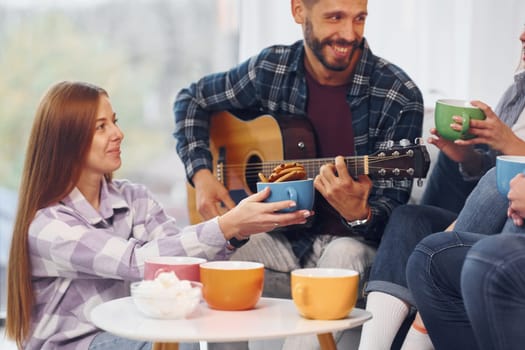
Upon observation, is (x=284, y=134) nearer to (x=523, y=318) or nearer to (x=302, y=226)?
(x=302, y=226)

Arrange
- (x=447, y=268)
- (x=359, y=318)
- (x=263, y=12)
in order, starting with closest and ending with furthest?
1. (x=359, y=318)
2. (x=447, y=268)
3. (x=263, y=12)

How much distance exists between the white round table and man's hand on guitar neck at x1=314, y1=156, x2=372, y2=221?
1.76 ft

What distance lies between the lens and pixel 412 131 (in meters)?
2.26

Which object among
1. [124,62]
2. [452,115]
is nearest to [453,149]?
[452,115]

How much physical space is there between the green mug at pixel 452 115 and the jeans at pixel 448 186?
271 millimetres

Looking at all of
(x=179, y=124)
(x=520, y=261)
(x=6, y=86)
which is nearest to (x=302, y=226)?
(x=179, y=124)

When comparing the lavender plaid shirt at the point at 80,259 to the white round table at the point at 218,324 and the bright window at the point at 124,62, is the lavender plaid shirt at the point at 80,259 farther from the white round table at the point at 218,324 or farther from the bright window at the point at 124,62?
the bright window at the point at 124,62

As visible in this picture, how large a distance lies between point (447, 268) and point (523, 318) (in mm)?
217

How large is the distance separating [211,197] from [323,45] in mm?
500

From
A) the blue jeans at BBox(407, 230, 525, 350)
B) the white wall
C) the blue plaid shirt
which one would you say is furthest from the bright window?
the blue jeans at BBox(407, 230, 525, 350)

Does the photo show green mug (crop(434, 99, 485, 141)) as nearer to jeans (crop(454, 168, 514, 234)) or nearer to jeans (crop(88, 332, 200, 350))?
jeans (crop(454, 168, 514, 234))

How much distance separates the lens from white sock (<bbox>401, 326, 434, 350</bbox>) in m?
1.76

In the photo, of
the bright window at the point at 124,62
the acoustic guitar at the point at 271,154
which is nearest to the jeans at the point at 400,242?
the acoustic guitar at the point at 271,154

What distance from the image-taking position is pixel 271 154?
233 centimetres
